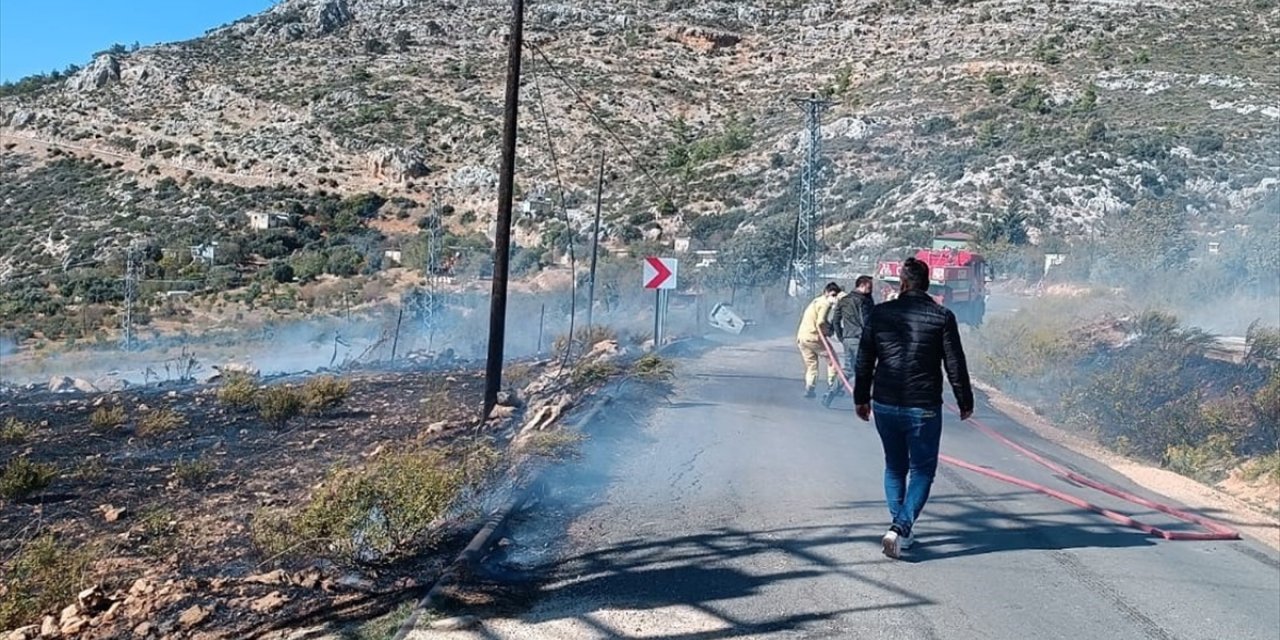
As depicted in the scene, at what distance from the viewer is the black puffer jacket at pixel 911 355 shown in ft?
22.7

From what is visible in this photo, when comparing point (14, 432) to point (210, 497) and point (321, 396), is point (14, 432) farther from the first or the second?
point (210, 497)

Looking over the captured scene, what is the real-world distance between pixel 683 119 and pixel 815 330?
200 feet

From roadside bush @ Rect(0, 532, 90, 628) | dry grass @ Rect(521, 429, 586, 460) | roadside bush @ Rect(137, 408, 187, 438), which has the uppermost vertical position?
dry grass @ Rect(521, 429, 586, 460)

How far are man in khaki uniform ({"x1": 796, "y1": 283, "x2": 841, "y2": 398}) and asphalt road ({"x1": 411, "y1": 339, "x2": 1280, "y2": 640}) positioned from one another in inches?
126

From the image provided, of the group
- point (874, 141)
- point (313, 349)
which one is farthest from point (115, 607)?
point (874, 141)

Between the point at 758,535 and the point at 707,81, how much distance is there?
76.7 m

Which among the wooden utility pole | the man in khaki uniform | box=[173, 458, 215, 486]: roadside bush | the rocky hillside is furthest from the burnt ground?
the rocky hillside

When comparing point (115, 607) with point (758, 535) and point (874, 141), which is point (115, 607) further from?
point (874, 141)

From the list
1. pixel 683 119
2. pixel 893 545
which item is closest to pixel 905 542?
pixel 893 545

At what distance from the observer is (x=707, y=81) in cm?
8156

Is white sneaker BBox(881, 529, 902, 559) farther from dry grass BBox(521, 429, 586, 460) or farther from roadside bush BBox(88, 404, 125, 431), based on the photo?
roadside bush BBox(88, 404, 125, 431)

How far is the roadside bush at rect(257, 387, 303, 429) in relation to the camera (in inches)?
671

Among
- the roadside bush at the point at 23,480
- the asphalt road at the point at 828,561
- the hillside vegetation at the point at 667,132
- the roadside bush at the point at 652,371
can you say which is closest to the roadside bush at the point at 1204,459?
the asphalt road at the point at 828,561

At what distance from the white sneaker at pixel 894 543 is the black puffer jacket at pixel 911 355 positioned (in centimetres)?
89
